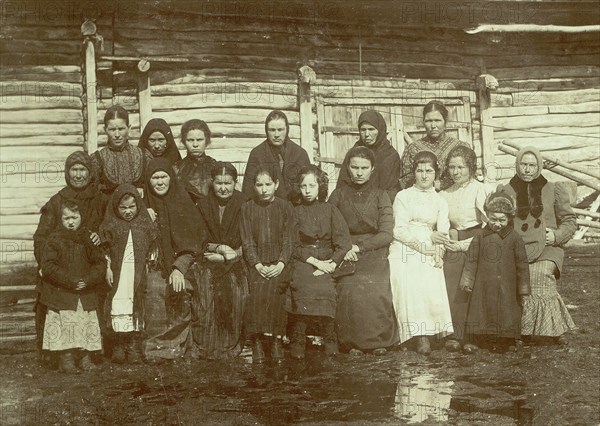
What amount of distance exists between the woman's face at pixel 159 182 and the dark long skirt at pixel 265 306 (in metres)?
0.97

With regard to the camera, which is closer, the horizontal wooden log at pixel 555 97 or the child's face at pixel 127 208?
the child's face at pixel 127 208

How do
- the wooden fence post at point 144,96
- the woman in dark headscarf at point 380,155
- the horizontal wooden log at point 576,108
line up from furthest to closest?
1. the horizontal wooden log at point 576,108
2. the wooden fence post at point 144,96
3. the woman in dark headscarf at point 380,155

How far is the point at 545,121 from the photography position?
1106cm

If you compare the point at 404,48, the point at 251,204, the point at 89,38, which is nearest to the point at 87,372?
the point at 251,204

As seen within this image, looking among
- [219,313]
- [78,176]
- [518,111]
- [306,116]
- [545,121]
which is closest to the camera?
[219,313]

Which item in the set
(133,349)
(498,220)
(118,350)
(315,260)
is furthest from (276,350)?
(498,220)

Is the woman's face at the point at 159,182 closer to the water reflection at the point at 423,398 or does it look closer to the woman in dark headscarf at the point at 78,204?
the woman in dark headscarf at the point at 78,204

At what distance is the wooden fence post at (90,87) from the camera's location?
8.58 meters

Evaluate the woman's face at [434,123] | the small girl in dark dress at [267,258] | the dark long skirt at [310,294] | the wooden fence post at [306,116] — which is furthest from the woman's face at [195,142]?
the wooden fence post at [306,116]

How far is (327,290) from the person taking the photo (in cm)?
610

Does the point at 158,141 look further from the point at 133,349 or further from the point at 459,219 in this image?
the point at 459,219

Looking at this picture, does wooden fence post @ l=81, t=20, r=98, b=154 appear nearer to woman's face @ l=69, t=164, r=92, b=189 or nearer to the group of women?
the group of women

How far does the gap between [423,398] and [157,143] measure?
3.11 meters

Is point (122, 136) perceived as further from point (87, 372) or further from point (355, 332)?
point (355, 332)
